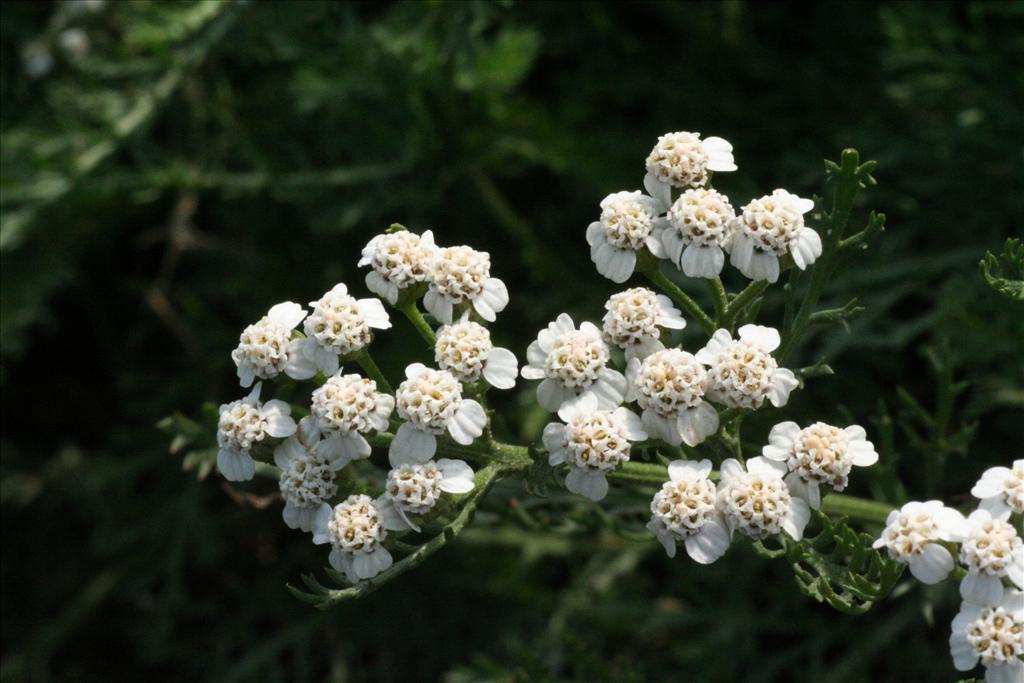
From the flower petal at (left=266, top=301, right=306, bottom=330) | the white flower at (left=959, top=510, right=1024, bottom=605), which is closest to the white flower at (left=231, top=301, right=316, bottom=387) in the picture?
the flower petal at (left=266, top=301, right=306, bottom=330)

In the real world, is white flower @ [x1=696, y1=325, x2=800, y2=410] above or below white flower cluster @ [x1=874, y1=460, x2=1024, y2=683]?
above

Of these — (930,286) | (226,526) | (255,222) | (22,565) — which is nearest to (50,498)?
(22,565)

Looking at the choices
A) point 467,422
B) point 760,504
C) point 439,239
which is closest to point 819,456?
point 760,504

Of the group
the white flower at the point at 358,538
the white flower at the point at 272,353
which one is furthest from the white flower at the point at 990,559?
the white flower at the point at 272,353

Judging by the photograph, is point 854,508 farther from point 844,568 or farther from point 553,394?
point 553,394

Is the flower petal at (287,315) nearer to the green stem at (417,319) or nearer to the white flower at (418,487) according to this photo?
the green stem at (417,319)

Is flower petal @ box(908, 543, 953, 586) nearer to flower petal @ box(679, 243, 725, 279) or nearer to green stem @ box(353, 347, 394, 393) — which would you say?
flower petal @ box(679, 243, 725, 279)

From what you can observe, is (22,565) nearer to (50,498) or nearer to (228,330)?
(50,498)
